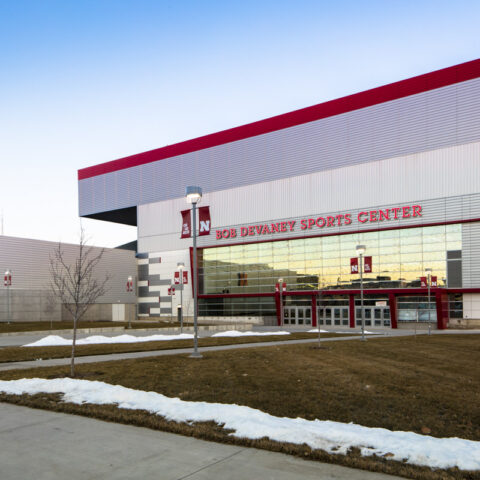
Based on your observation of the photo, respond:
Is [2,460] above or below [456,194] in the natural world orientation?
below

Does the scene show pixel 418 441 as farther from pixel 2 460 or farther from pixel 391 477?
pixel 2 460

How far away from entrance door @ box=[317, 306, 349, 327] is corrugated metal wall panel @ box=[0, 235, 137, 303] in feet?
109

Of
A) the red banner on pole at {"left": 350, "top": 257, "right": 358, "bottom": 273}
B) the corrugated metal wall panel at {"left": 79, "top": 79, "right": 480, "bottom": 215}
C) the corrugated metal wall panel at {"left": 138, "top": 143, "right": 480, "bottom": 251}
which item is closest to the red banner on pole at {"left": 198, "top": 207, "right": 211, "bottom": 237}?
the red banner on pole at {"left": 350, "top": 257, "right": 358, "bottom": 273}

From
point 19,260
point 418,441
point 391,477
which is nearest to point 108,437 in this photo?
point 391,477

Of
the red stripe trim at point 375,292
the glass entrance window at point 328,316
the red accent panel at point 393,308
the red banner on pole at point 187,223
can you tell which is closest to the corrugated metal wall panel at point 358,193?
the red stripe trim at point 375,292

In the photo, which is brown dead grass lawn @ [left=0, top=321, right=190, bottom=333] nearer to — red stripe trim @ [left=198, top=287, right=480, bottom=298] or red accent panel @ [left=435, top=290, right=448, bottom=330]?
red stripe trim @ [left=198, top=287, right=480, bottom=298]

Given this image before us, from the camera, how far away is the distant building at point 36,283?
5897 centimetres

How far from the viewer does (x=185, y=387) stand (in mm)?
10484

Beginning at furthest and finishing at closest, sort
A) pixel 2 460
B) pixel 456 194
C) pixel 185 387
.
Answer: pixel 456 194 < pixel 185 387 < pixel 2 460

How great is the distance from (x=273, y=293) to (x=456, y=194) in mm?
25207

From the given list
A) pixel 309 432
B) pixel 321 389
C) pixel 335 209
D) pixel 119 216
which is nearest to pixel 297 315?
pixel 335 209

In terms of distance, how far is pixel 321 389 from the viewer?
33.3 ft

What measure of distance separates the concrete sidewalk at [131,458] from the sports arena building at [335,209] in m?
38.9

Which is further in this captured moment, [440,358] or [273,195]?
[273,195]
